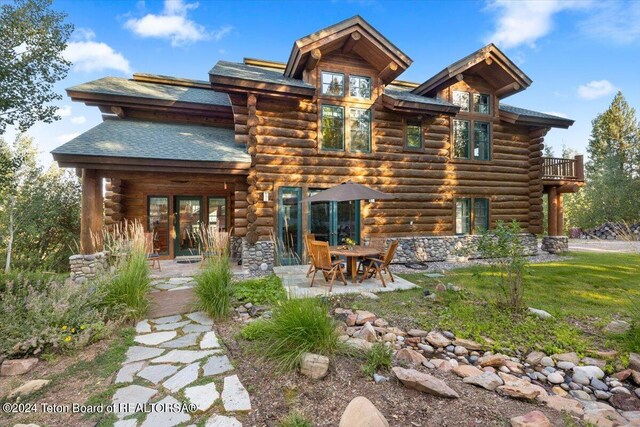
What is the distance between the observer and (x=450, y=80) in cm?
1012

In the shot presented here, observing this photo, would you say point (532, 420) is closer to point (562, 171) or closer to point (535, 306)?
point (535, 306)

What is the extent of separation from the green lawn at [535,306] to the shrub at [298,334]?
170cm

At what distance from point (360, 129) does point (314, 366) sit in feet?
25.6

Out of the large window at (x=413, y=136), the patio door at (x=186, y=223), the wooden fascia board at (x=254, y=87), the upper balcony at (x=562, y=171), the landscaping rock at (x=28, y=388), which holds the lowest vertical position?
the landscaping rock at (x=28, y=388)

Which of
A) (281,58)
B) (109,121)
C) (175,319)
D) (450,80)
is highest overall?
(281,58)

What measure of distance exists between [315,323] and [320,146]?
6485 millimetres

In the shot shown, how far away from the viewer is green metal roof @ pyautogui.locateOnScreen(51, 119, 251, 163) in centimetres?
683

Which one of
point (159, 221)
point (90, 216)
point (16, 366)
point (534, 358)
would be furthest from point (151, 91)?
point (534, 358)

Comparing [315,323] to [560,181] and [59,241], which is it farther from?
[560,181]

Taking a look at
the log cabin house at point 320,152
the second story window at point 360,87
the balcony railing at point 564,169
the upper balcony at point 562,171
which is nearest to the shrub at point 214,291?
the log cabin house at point 320,152

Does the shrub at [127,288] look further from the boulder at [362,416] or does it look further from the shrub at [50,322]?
the boulder at [362,416]

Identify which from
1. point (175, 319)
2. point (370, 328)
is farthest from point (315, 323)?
Result: point (175, 319)

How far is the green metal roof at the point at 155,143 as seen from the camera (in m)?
6.83

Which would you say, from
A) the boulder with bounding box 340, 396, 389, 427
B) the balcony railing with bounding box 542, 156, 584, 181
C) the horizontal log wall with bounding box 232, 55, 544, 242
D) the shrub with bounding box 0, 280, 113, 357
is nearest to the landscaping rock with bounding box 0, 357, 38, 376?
the shrub with bounding box 0, 280, 113, 357
